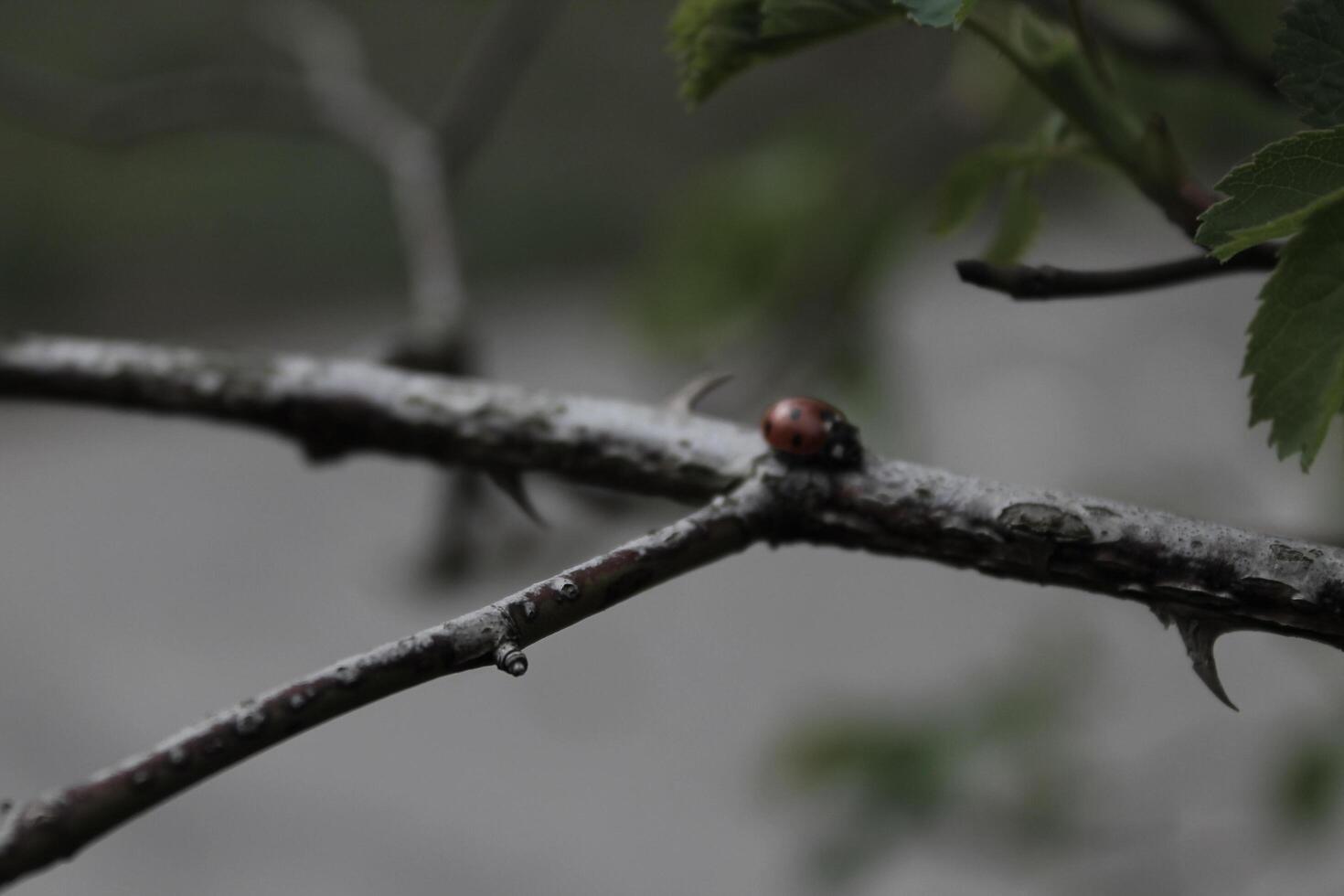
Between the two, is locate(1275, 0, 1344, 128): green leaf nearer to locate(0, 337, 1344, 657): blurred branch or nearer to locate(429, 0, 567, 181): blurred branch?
locate(0, 337, 1344, 657): blurred branch

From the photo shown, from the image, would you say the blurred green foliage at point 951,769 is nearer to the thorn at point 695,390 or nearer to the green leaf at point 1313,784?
the green leaf at point 1313,784

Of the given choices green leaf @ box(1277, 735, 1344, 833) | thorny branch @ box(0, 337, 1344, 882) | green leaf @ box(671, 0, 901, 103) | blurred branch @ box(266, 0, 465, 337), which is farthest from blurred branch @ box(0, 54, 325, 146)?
green leaf @ box(1277, 735, 1344, 833)

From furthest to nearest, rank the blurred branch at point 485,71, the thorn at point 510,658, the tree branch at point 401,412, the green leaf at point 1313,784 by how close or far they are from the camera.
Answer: the blurred branch at point 485,71 < the green leaf at point 1313,784 < the tree branch at point 401,412 < the thorn at point 510,658

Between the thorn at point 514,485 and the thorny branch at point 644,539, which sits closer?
the thorny branch at point 644,539

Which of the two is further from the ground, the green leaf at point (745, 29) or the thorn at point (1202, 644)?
the green leaf at point (745, 29)

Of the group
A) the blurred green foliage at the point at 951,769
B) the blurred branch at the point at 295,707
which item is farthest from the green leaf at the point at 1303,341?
the blurred green foliage at the point at 951,769

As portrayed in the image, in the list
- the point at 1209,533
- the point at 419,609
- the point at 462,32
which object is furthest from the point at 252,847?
the point at 462,32

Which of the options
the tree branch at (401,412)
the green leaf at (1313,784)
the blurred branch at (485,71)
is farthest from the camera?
the blurred branch at (485,71)
